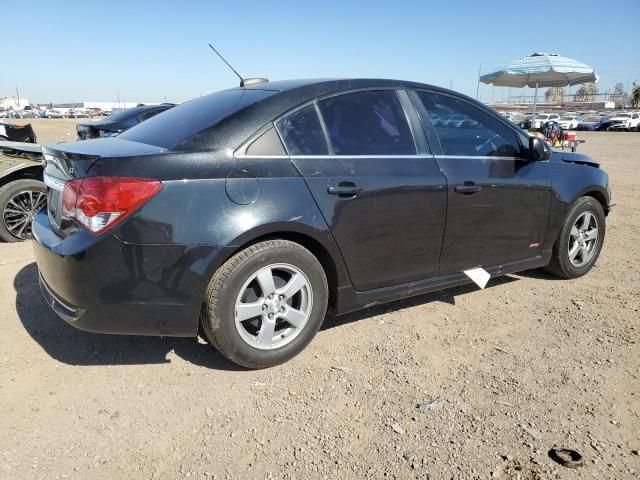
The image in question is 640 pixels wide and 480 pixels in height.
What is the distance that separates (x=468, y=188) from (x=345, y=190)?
3.30ft

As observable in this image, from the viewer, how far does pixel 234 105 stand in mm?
3016

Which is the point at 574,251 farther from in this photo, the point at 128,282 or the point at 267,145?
the point at 128,282

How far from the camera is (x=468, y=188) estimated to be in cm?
345

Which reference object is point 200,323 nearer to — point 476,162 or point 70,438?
point 70,438

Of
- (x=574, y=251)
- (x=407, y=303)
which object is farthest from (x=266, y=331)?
(x=574, y=251)

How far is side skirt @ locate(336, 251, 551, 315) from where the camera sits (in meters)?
3.12

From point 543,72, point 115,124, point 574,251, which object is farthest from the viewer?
point 543,72

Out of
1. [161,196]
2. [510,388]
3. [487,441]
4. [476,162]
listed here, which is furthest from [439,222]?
[161,196]

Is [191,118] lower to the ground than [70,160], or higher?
higher

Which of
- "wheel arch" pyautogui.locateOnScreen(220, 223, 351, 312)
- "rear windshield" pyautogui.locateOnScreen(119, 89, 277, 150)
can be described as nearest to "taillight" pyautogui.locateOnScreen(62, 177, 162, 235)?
"rear windshield" pyautogui.locateOnScreen(119, 89, 277, 150)

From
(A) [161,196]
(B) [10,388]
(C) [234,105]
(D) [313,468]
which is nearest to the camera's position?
(D) [313,468]

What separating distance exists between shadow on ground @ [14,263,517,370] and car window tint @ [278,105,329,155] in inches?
50.5

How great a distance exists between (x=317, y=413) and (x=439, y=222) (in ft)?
4.94

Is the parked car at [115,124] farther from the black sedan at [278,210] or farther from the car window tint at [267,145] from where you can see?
the car window tint at [267,145]
